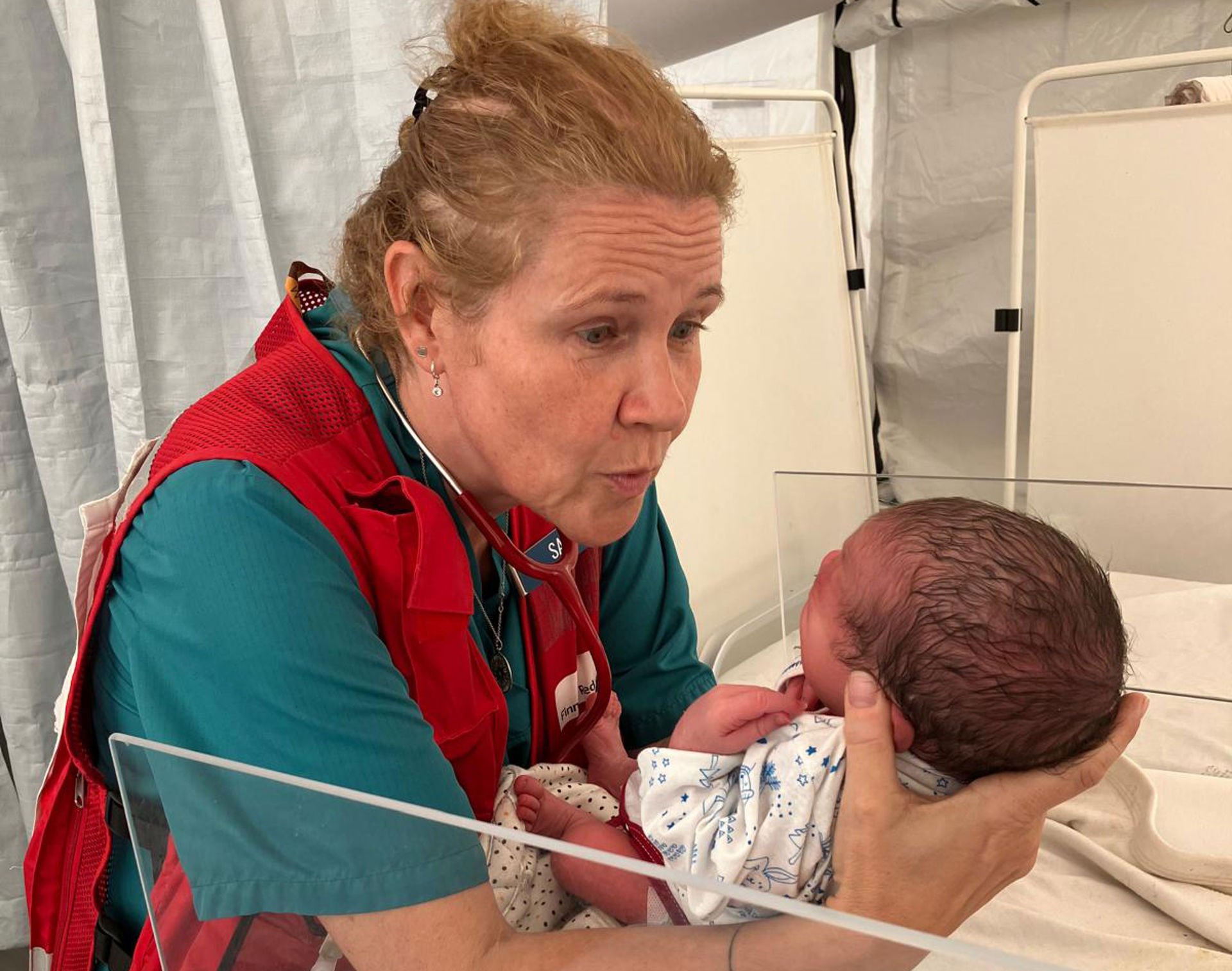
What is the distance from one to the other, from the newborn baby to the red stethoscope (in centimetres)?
20

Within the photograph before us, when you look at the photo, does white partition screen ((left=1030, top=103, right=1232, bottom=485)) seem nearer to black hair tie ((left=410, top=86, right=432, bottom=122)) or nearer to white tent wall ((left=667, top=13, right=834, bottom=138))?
white tent wall ((left=667, top=13, right=834, bottom=138))

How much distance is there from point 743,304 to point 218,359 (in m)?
1.02

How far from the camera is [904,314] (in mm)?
3268

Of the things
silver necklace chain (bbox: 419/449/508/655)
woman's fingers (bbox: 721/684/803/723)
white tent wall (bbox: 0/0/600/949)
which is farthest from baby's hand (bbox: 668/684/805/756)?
white tent wall (bbox: 0/0/600/949)

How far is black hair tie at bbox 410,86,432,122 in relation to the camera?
102 cm

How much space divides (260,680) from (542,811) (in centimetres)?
37

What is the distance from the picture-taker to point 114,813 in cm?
97

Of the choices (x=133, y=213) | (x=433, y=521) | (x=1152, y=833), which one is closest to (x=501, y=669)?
(x=433, y=521)

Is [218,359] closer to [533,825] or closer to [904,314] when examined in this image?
[533,825]

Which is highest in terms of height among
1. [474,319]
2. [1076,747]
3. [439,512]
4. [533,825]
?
[474,319]

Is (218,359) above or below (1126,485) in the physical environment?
above

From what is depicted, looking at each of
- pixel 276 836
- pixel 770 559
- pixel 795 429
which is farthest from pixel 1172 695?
pixel 795 429

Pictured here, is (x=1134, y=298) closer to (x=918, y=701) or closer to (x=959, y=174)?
(x=959, y=174)

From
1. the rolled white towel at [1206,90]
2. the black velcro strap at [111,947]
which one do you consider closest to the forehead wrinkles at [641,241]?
the black velcro strap at [111,947]
